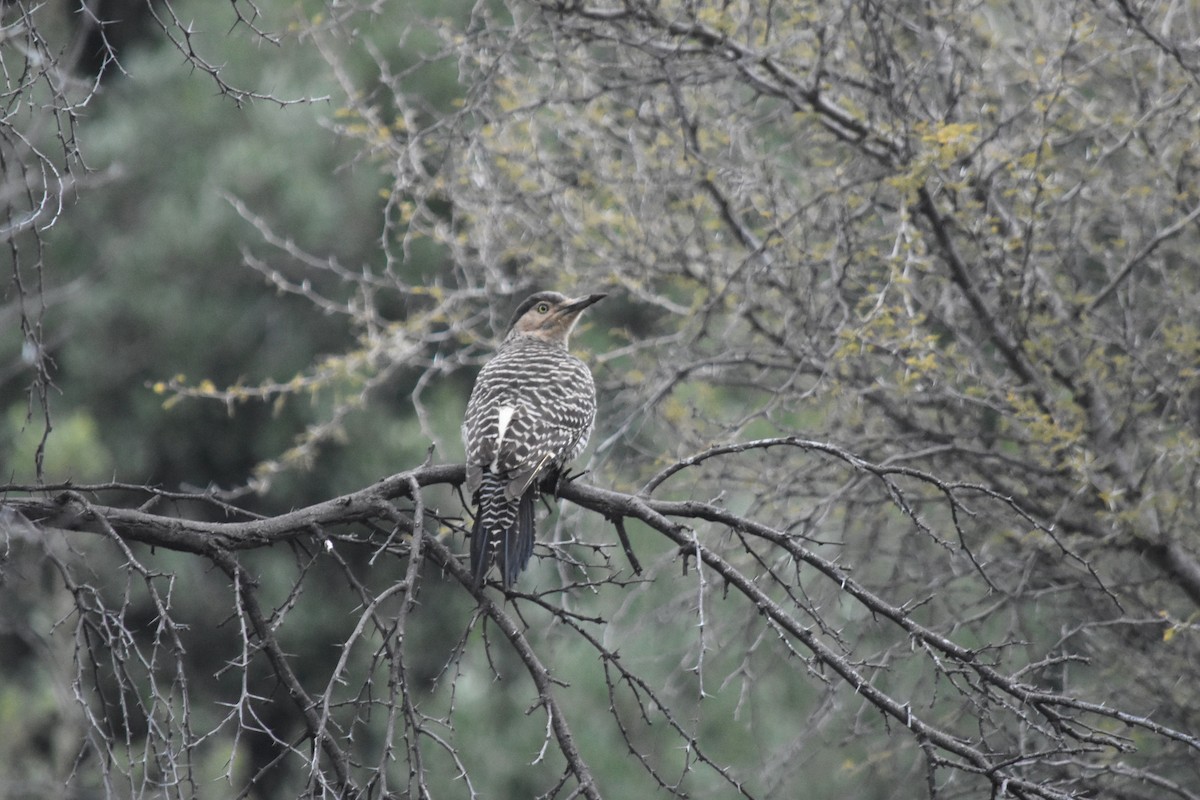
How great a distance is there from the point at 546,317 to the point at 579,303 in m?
0.27

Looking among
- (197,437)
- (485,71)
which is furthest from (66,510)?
(197,437)

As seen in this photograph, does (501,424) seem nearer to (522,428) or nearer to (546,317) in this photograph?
(522,428)

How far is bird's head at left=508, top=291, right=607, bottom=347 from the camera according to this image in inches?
233

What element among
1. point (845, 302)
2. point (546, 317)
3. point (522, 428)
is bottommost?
point (522, 428)

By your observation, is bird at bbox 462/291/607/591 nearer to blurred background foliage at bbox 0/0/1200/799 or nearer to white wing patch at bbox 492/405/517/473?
Answer: white wing patch at bbox 492/405/517/473

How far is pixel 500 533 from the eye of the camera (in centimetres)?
392

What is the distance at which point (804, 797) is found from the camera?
35.0 ft

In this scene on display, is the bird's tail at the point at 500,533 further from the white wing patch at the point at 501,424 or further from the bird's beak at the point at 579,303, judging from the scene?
the bird's beak at the point at 579,303

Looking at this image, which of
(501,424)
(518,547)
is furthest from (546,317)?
(518,547)

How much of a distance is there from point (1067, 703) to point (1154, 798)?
7.99 feet

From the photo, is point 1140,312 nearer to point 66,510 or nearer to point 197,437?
point 66,510

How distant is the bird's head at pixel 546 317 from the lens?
5.92 m

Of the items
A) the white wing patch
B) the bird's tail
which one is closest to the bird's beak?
the white wing patch

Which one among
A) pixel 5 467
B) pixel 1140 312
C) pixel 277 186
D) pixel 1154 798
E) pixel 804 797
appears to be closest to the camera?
pixel 1154 798
